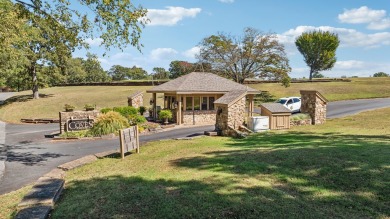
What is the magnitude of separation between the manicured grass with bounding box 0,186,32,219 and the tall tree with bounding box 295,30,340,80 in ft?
287

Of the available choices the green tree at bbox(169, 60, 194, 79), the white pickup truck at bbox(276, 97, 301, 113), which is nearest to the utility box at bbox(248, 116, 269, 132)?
the white pickup truck at bbox(276, 97, 301, 113)

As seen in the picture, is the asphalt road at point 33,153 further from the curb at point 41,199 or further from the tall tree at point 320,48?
the tall tree at point 320,48

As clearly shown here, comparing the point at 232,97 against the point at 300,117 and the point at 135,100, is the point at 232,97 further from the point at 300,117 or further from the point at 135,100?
the point at 135,100

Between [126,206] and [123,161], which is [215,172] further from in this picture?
[123,161]

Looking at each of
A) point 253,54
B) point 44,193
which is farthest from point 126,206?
point 253,54

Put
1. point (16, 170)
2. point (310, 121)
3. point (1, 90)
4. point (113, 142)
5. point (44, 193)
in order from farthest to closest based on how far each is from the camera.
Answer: point (1, 90), point (310, 121), point (113, 142), point (16, 170), point (44, 193)

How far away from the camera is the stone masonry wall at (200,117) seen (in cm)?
2672

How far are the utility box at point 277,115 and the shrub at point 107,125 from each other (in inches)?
423

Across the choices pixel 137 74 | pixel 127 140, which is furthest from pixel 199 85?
pixel 137 74

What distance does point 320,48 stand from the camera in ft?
282

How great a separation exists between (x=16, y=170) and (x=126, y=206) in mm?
7636

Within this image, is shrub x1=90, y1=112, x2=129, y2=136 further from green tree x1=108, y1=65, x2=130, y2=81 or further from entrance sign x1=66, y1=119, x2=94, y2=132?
green tree x1=108, y1=65, x2=130, y2=81

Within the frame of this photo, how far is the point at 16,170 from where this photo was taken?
37.8ft

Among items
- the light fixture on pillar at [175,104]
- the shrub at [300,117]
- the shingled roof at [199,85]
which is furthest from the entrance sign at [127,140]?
the shrub at [300,117]
